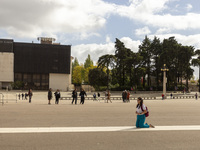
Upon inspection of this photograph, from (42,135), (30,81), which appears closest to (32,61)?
(30,81)

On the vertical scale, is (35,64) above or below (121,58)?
below

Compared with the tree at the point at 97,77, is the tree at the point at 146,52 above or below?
above

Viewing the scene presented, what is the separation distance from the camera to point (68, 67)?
71.0 meters

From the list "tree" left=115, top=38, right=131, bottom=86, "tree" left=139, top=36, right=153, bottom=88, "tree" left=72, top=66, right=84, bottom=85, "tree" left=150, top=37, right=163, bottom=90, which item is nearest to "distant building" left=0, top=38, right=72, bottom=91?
"tree" left=72, top=66, right=84, bottom=85

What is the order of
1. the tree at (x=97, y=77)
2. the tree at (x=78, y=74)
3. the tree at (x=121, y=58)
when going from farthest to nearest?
the tree at (x=78, y=74) < the tree at (x=121, y=58) < the tree at (x=97, y=77)

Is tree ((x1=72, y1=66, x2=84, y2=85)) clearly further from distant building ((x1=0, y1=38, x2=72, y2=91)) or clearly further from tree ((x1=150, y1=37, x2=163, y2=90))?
tree ((x1=150, y1=37, x2=163, y2=90))

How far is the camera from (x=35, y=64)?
69.0 m

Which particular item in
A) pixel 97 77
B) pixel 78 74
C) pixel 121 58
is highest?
pixel 121 58

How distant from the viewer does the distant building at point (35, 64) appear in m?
67.6

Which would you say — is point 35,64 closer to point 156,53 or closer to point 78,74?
point 78,74

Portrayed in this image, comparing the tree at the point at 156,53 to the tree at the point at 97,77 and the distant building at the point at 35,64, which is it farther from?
the distant building at the point at 35,64

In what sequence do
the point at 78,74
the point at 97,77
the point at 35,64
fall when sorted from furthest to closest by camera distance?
the point at 78,74 → the point at 35,64 → the point at 97,77

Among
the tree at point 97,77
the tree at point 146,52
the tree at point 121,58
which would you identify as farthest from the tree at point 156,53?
the tree at point 97,77

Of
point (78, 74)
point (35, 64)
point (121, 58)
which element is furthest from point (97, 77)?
point (78, 74)
